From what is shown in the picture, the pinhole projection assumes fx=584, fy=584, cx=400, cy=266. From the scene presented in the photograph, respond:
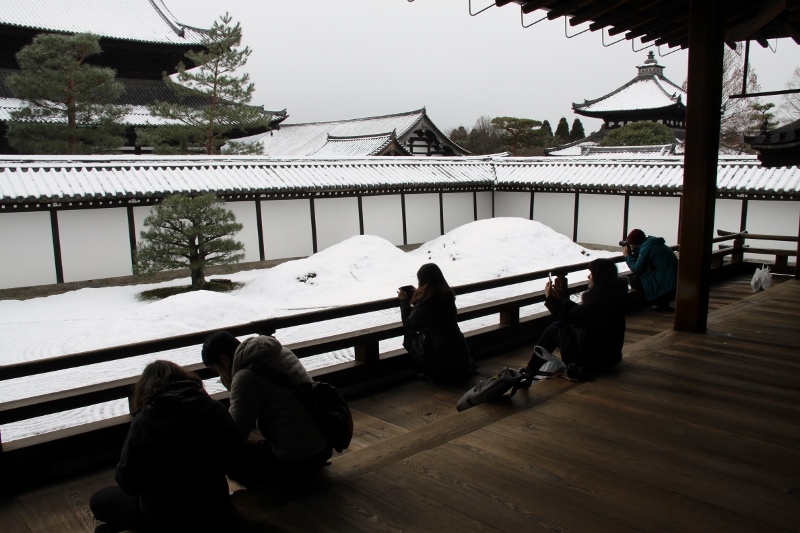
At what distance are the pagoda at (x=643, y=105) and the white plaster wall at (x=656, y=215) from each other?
13.3m

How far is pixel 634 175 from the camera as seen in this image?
2023 cm

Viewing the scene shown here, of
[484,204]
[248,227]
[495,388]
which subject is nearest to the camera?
[495,388]

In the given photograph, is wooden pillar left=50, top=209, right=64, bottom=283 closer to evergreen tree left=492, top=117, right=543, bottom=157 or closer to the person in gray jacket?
the person in gray jacket

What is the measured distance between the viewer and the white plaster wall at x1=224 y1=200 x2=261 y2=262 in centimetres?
1745

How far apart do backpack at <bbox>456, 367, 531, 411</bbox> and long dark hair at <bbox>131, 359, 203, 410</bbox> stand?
226cm

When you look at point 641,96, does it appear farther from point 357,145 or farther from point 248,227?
point 248,227

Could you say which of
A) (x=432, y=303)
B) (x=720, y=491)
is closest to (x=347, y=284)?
(x=432, y=303)

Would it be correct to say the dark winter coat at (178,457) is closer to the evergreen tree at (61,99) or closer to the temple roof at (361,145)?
the evergreen tree at (61,99)

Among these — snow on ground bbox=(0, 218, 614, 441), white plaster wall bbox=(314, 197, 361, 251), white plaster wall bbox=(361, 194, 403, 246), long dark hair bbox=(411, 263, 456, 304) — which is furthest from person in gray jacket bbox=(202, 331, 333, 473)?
white plaster wall bbox=(361, 194, 403, 246)

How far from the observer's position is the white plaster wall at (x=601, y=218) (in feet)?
Answer: 67.6

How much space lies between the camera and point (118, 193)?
15062mm

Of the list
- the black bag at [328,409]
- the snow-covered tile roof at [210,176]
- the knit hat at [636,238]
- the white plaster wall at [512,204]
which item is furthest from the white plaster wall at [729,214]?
the black bag at [328,409]

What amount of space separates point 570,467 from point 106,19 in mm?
26524

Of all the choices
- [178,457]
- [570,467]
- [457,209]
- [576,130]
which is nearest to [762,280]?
[570,467]
